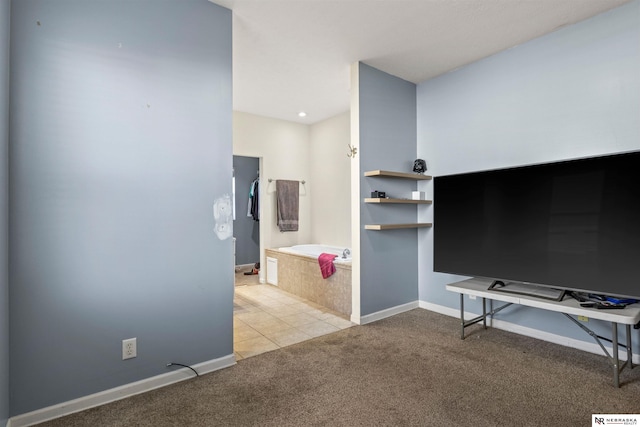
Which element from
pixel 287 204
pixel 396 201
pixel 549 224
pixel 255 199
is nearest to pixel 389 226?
pixel 396 201

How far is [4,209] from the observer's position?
1607 millimetres

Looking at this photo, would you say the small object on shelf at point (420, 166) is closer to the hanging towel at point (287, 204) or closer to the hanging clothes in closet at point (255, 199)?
the hanging towel at point (287, 204)

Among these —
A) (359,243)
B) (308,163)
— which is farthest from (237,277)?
(359,243)

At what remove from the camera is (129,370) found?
6.46 feet

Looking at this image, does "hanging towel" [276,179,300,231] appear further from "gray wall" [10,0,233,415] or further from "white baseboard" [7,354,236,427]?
"white baseboard" [7,354,236,427]

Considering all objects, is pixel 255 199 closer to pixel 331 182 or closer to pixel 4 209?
pixel 331 182

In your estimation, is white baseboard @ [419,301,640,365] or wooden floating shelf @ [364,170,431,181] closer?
white baseboard @ [419,301,640,365]

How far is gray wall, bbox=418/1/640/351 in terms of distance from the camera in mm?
2373

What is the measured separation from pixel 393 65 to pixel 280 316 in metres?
3.01

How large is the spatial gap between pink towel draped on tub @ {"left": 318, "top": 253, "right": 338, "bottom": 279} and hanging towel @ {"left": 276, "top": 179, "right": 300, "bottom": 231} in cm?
159

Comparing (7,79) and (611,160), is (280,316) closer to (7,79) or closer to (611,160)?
(7,79)

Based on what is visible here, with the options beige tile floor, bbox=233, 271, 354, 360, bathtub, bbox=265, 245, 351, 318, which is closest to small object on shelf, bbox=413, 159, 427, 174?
bathtub, bbox=265, 245, 351, 318

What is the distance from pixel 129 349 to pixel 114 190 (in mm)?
995

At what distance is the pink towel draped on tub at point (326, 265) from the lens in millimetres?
3713
